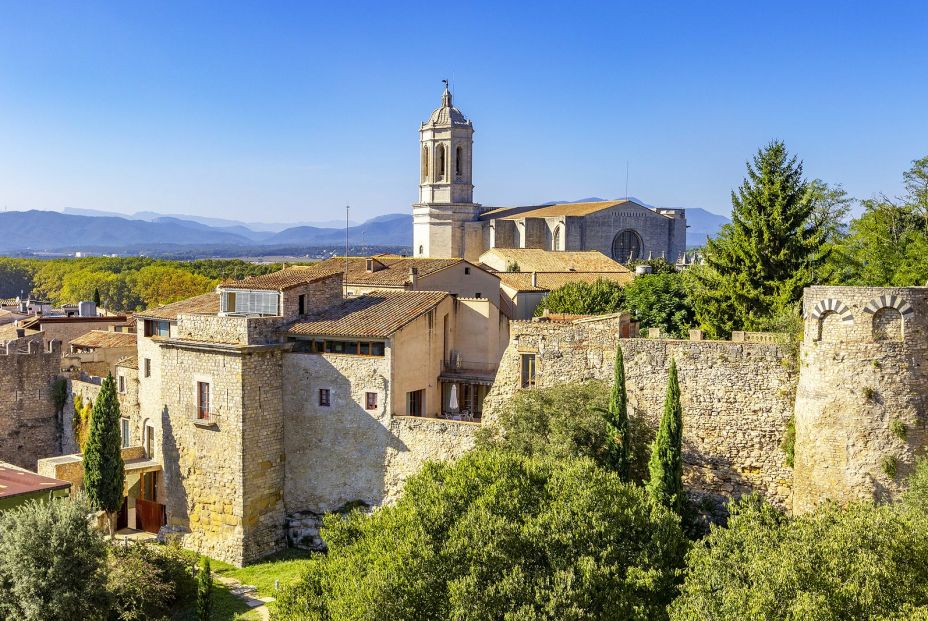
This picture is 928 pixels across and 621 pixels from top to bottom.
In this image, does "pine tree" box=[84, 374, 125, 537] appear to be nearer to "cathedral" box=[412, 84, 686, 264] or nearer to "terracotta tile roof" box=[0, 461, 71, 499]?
"terracotta tile roof" box=[0, 461, 71, 499]

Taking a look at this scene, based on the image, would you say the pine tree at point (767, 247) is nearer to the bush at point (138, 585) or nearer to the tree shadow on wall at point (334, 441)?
the tree shadow on wall at point (334, 441)

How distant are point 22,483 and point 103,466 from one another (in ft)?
9.23

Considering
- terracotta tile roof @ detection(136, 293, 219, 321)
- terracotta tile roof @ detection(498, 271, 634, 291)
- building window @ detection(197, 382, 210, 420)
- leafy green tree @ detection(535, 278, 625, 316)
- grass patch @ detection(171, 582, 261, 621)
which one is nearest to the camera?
grass patch @ detection(171, 582, 261, 621)

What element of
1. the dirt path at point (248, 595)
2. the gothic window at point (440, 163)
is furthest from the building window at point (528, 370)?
the gothic window at point (440, 163)

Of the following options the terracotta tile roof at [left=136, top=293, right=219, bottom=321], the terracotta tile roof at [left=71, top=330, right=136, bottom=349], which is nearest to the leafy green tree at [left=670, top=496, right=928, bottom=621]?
the terracotta tile roof at [left=136, top=293, right=219, bottom=321]

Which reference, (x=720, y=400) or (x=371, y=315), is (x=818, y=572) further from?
(x=371, y=315)

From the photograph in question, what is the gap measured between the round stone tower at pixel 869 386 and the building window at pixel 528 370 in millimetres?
8669

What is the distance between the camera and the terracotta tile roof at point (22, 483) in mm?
27605

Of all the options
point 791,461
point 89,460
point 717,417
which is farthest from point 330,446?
point 791,461

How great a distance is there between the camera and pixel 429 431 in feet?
92.8

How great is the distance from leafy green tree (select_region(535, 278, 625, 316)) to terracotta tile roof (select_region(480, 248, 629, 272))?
45.7 feet

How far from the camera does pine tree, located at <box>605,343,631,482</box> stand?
2428 cm

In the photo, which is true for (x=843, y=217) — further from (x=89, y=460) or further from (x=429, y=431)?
(x=89, y=460)

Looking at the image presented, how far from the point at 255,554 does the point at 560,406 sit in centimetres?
1186
